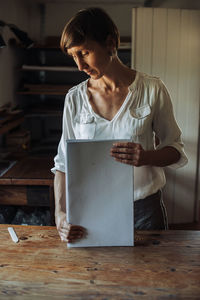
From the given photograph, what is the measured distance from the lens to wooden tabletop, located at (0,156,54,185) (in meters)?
2.71

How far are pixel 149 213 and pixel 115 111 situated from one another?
443 mm

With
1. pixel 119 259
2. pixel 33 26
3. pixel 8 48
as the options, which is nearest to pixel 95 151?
pixel 119 259

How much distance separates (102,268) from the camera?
3.71 ft

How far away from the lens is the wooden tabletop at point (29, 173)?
2.71m

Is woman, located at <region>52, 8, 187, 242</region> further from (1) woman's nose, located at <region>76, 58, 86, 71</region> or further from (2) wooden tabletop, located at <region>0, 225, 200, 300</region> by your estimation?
(2) wooden tabletop, located at <region>0, 225, 200, 300</region>

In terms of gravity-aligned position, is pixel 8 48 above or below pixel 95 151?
above

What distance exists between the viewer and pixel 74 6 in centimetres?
459

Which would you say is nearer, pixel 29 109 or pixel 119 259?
pixel 119 259

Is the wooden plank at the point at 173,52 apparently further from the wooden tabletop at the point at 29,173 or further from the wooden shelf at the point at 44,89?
the wooden tabletop at the point at 29,173

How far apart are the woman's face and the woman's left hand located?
1.15 feet

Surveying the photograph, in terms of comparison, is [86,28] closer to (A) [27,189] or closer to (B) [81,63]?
(B) [81,63]

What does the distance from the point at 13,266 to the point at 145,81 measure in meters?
0.85

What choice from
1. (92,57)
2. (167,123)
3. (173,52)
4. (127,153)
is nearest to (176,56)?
(173,52)

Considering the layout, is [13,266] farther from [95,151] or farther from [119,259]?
[95,151]
